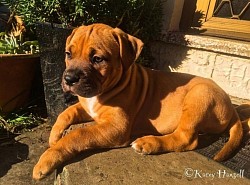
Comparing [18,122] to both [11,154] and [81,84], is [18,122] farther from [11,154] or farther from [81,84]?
[81,84]

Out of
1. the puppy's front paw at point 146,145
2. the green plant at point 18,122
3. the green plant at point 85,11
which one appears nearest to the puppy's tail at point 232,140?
the puppy's front paw at point 146,145

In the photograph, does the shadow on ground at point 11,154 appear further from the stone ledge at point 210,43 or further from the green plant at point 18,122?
the stone ledge at point 210,43

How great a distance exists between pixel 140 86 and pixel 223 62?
5.46 ft

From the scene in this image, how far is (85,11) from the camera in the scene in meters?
3.27

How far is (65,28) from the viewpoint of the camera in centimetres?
323

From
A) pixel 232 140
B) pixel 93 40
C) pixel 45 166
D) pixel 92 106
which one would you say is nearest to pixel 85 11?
pixel 93 40

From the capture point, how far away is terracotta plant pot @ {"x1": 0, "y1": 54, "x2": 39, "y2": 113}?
3772 mm

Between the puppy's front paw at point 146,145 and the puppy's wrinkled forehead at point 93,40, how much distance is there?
762 mm

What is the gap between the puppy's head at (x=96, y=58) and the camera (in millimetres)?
2288

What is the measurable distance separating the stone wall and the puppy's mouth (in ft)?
6.91

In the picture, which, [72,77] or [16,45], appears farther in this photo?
[16,45]

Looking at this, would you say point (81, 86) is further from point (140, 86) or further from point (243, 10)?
point (243, 10)

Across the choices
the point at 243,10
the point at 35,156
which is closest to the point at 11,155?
the point at 35,156

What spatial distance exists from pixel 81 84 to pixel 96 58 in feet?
0.81
